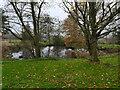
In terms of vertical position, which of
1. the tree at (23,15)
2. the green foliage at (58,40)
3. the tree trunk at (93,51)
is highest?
the tree at (23,15)

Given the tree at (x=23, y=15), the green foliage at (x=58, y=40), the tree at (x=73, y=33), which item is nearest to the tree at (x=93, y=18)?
the tree at (x=23, y=15)

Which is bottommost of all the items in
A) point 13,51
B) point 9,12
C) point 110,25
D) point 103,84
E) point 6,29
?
point 103,84

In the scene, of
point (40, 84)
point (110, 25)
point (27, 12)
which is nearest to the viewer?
point (40, 84)

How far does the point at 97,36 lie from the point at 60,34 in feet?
47.5

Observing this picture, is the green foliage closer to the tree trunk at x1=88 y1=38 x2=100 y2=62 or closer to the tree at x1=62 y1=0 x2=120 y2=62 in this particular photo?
the tree at x1=62 y1=0 x2=120 y2=62

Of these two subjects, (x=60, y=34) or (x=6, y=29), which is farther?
(x=60, y=34)

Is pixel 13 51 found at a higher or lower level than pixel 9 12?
lower

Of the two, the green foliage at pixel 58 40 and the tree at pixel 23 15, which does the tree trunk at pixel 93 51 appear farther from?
the green foliage at pixel 58 40

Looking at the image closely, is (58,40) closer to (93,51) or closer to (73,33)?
(73,33)

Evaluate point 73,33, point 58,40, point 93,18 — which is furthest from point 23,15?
point 58,40

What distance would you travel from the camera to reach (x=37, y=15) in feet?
42.4

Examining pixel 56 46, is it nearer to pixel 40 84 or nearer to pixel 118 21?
pixel 118 21

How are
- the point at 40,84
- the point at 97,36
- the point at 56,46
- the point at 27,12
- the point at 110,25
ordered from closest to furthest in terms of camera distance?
the point at 40,84 → the point at 110,25 → the point at 97,36 → the point at 27,12 → the point at 56,46

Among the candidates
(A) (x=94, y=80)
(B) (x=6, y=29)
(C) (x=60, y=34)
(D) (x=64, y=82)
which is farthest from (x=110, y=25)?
(C) (x=60, y=34)
